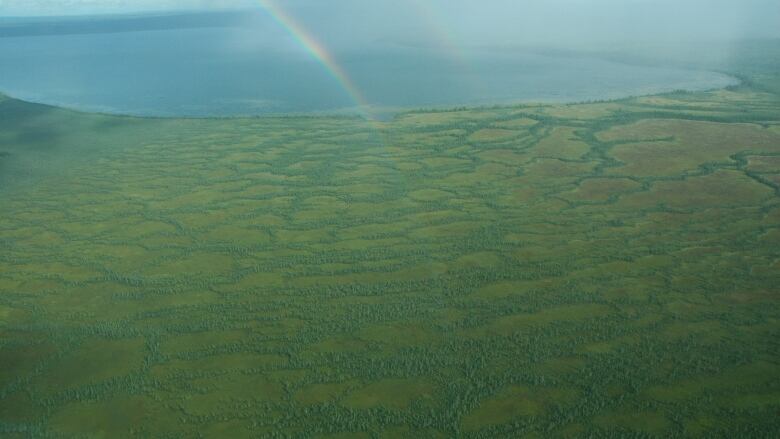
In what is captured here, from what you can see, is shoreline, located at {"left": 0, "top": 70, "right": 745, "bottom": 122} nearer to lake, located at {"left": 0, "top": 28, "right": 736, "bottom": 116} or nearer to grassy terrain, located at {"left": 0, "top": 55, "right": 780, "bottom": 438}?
lake, located at {"left": 0, "top": 28, "right": 736, "bottom": 116}

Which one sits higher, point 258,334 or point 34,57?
point 34,57

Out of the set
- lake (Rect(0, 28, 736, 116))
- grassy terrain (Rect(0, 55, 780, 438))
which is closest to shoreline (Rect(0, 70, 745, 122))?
lake (Rect(0, 28, 736, 116))

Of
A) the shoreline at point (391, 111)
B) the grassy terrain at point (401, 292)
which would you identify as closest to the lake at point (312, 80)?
the shoreline at point (391, 111)

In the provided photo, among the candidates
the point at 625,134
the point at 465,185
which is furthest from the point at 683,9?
the point at 465,185

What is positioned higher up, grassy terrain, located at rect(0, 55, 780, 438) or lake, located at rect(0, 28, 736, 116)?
lake, located at rect(0, 28, 736, 116)

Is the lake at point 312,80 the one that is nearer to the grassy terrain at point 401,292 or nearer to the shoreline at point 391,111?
the shoreline at point 391,111

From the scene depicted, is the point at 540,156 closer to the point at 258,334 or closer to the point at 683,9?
the point at 258,334

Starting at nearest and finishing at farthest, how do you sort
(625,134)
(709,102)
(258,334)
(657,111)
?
(258,334), (625,134), (657,111), (709,102)
